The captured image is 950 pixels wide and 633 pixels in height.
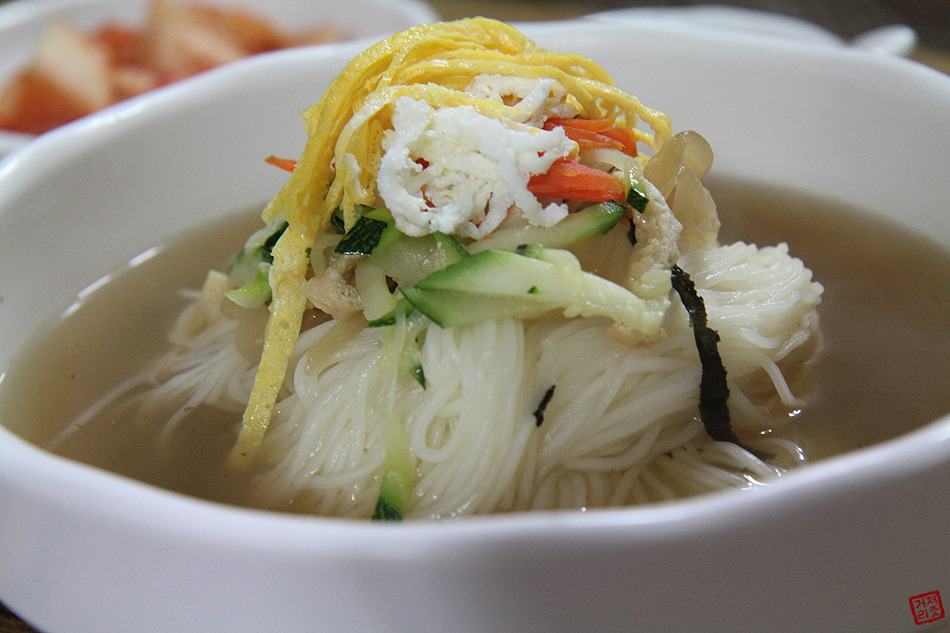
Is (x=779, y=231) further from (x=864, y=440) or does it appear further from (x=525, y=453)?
(x=525, y=453)

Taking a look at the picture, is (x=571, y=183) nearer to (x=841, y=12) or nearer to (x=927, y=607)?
(x=927, y=607)

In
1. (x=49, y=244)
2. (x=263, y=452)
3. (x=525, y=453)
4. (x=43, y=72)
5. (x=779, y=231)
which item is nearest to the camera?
(x=525, y=453)

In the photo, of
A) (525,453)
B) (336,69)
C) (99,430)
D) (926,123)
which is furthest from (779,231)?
(99,430)

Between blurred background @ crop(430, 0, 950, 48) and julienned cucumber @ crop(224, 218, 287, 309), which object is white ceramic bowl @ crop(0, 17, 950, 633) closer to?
julienned cucumber @ crop(224, 218, 287, 309)

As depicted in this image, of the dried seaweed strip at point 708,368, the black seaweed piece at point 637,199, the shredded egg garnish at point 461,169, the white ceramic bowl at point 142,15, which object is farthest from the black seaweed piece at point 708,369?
the white ceramic bowl at point 142,15

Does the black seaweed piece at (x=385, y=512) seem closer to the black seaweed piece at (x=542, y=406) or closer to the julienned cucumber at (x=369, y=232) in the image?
the black seaweed piece at (x=542, y=406)

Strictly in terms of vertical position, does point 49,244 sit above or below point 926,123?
below

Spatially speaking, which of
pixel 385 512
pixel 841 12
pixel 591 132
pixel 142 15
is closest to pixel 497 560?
pixel 385 512
